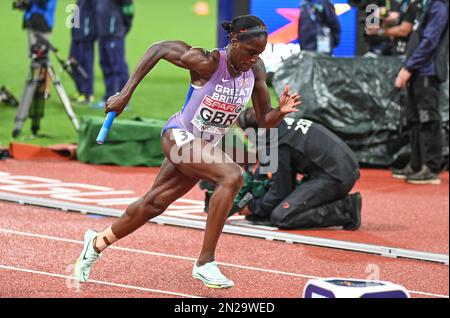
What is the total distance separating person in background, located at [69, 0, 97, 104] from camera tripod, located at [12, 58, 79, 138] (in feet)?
8.87

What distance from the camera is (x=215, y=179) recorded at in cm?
621

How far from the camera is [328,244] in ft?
27.9

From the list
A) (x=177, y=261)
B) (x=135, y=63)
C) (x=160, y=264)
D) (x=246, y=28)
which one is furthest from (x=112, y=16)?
(x=246, y=28)

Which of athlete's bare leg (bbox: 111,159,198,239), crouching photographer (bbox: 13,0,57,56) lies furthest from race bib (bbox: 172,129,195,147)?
crouching photographer (bbox: 13,0,57,56)

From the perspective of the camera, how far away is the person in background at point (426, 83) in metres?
11.2

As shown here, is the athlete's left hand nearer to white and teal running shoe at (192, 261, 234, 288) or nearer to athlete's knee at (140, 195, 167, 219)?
athlete's knee at (140, 195, 167, 219)

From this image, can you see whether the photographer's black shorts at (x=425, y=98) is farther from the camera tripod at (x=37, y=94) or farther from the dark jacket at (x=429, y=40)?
the camera tripod at (x=37, y=94)

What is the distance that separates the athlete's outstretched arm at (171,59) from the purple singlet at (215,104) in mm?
89

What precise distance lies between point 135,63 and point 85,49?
4403mm

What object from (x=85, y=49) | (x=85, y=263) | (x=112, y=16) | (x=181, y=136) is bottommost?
(x=85, y=49)

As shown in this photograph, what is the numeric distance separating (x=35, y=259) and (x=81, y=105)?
8.35 meters

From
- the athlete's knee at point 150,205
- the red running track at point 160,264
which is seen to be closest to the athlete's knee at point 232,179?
the athlete's knee at point 150,205

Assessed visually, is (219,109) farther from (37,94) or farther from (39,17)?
(39,17)
